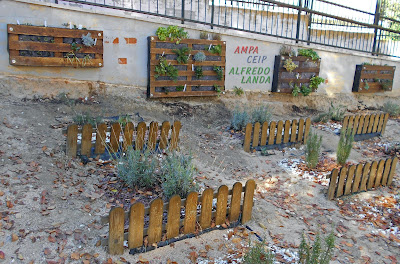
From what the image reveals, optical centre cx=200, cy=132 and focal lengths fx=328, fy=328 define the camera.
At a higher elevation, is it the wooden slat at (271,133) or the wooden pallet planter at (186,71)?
the wooden pallet planter at (186,71)

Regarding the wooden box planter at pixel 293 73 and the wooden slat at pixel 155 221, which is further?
the wooden box planter at pixel 293 73

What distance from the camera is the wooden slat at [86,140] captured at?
13.5 feet

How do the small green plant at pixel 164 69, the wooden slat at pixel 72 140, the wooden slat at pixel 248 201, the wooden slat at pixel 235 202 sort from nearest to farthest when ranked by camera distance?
the wooden slat at pixel 235 202 → the wooden slat at pixel 248 201 → the wooden slat at pixel 72 140 → the small green plant at pixel 164 69

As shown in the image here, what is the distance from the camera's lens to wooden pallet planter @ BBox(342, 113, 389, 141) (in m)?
7.38

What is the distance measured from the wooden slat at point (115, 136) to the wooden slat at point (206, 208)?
1.62 meters

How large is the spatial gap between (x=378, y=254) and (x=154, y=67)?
508 centimetres

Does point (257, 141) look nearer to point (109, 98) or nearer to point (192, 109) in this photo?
point (192, 109)

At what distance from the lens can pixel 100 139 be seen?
4.32 m

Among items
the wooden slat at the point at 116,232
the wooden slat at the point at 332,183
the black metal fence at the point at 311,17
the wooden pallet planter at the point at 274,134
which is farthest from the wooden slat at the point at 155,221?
the black metal fence at the point at 311,17

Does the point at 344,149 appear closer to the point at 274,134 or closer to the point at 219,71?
the point at 274,134

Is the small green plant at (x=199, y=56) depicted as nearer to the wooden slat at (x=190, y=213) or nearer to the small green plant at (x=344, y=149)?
the small green plant at (x=344, y=149)

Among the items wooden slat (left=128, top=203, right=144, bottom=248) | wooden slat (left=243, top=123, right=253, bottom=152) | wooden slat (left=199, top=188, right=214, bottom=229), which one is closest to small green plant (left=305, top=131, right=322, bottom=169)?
wooden slat (left=243, top=123, right=253, bottom=152)

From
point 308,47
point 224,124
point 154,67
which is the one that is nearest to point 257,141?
point 224,124

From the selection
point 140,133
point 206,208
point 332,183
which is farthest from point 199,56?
point 206,208
